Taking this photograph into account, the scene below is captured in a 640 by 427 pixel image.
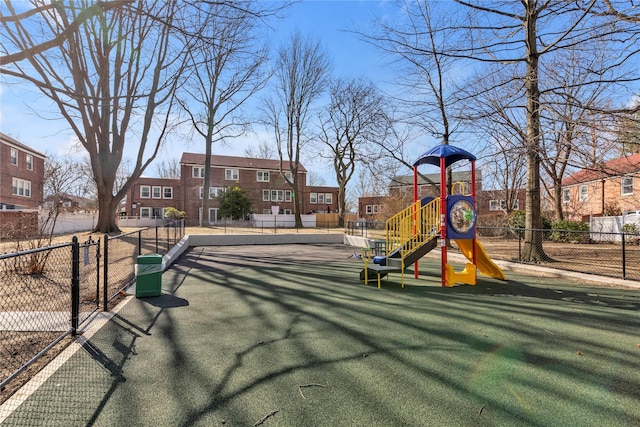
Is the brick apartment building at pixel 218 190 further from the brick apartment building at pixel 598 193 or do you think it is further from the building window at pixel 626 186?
the building window at pixel 626 186

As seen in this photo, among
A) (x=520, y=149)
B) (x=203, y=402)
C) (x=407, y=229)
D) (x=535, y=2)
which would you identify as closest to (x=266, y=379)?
(x=203, y=402)

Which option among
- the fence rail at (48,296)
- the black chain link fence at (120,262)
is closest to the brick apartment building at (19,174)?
the black chain link fence at (120,262)

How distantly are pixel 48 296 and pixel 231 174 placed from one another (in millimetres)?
40095

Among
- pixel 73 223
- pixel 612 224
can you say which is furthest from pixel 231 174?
pixel 612 224

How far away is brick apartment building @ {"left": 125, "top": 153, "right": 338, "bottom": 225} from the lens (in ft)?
140

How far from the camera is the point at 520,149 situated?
30.9 feet

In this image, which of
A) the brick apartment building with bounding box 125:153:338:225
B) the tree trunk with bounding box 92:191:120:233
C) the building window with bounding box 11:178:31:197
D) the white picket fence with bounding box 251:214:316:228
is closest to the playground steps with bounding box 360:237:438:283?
the tree trunk with bounding box 92:191:120:233

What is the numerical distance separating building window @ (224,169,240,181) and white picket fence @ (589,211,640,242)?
123ft

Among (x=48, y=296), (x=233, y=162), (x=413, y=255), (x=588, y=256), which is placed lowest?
(x=48, y=296)

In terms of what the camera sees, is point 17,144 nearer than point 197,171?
Yes

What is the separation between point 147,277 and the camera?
6.85 metres

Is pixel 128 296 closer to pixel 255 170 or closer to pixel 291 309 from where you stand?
pixel 291 309

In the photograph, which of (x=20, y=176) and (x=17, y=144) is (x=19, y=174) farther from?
(x=17, y=144)

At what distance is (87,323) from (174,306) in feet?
4.62
